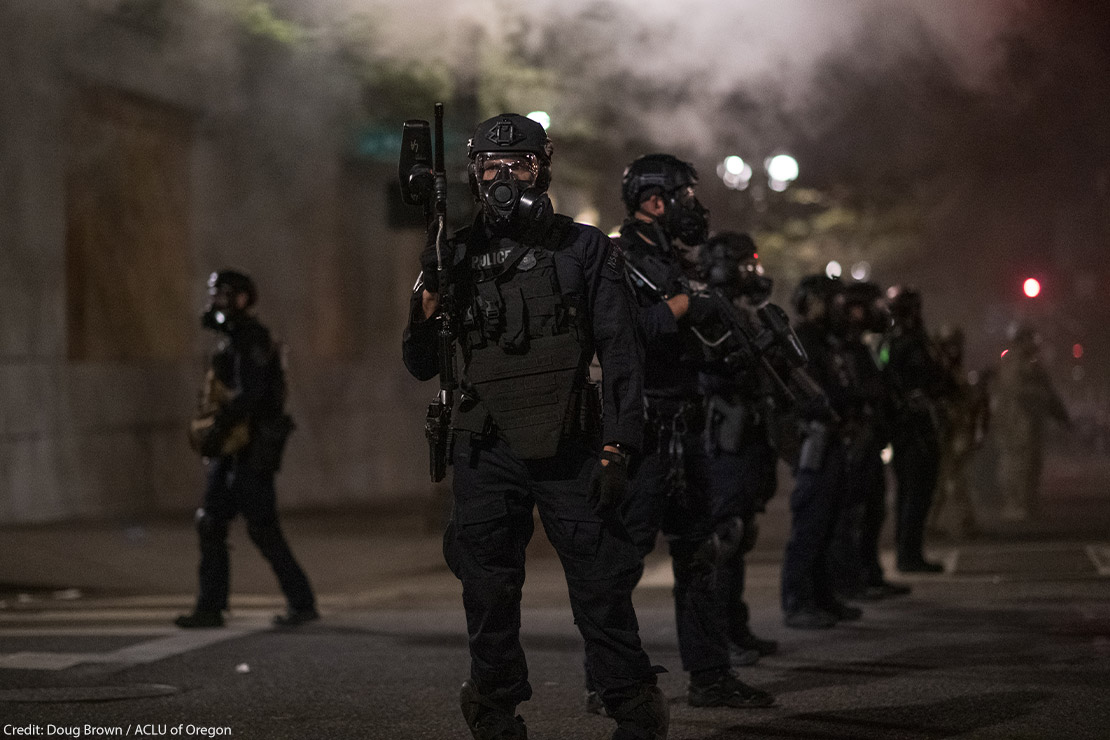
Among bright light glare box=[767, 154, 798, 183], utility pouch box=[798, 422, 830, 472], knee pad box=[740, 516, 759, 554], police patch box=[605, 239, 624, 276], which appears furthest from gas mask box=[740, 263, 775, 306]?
bright light glare box=[767, 154, 798, 183]

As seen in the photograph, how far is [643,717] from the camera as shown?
470cm

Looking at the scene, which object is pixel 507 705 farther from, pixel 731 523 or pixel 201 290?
pixel 201 290

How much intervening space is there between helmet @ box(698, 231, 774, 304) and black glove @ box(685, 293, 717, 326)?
0.59m

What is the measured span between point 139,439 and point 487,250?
31.7 feet

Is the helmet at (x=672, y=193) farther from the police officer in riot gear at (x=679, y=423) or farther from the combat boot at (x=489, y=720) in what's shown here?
the combat boot at (x=489, y=720)

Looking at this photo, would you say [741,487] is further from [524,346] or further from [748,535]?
[524,346]

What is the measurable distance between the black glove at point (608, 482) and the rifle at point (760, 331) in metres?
1.35

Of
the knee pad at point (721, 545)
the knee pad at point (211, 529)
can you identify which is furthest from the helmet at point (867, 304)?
the knee pad at point (211, 529)

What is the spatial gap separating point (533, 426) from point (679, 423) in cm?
128

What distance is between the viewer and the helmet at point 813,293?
843cm

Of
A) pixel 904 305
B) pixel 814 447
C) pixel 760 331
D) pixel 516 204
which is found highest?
pixel 904 305

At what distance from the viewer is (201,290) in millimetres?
15391

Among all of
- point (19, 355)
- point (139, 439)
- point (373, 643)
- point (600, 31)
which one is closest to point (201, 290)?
point (139, 439)

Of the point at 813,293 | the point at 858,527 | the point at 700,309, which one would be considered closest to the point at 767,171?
the point at 858,527
